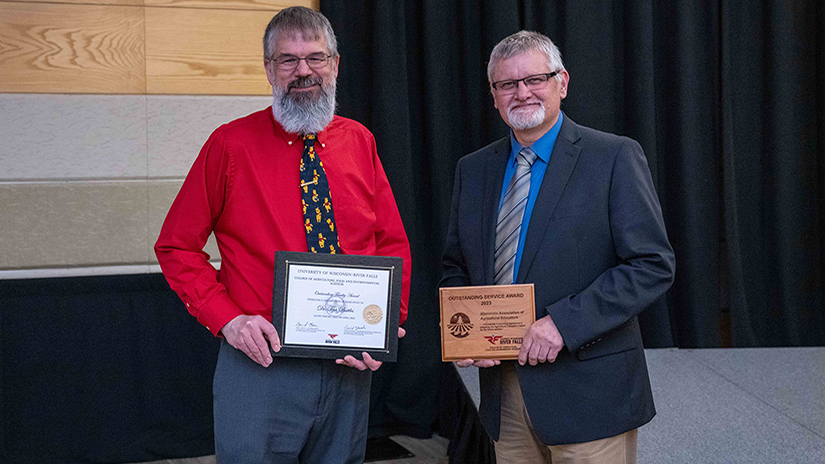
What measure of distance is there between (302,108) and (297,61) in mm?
111

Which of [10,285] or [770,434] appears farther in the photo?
[10,285]

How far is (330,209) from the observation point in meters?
A: 1.65

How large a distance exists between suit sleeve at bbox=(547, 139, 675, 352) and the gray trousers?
540 mm

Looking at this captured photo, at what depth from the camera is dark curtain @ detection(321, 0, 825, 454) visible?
3463mm

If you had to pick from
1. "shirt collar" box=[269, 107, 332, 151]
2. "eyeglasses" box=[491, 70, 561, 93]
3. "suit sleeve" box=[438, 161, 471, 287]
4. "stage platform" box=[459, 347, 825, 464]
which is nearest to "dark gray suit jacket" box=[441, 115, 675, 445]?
"eyeglasses" box=[491, 70, 561, 93]

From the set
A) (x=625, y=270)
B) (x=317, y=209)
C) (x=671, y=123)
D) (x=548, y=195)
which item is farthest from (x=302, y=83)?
(x=671, y=123)

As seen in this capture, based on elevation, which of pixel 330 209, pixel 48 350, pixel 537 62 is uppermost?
pixel 537 62

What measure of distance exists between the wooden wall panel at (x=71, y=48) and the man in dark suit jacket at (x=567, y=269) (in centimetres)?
221

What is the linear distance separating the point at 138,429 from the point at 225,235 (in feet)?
6.68

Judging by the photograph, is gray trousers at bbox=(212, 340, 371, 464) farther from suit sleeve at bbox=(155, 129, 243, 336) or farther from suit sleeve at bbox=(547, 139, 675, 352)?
suit sleeve at bbox=(547, 139, 675, 352)

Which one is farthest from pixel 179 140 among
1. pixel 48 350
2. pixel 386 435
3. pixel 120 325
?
pixel 386 435

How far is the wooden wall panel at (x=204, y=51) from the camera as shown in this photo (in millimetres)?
3273

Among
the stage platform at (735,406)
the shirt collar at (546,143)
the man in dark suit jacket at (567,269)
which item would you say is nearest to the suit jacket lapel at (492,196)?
the man in dark suit jacket at (567,269)

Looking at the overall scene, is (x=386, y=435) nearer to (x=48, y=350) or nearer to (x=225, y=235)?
(x=48, y=350)
